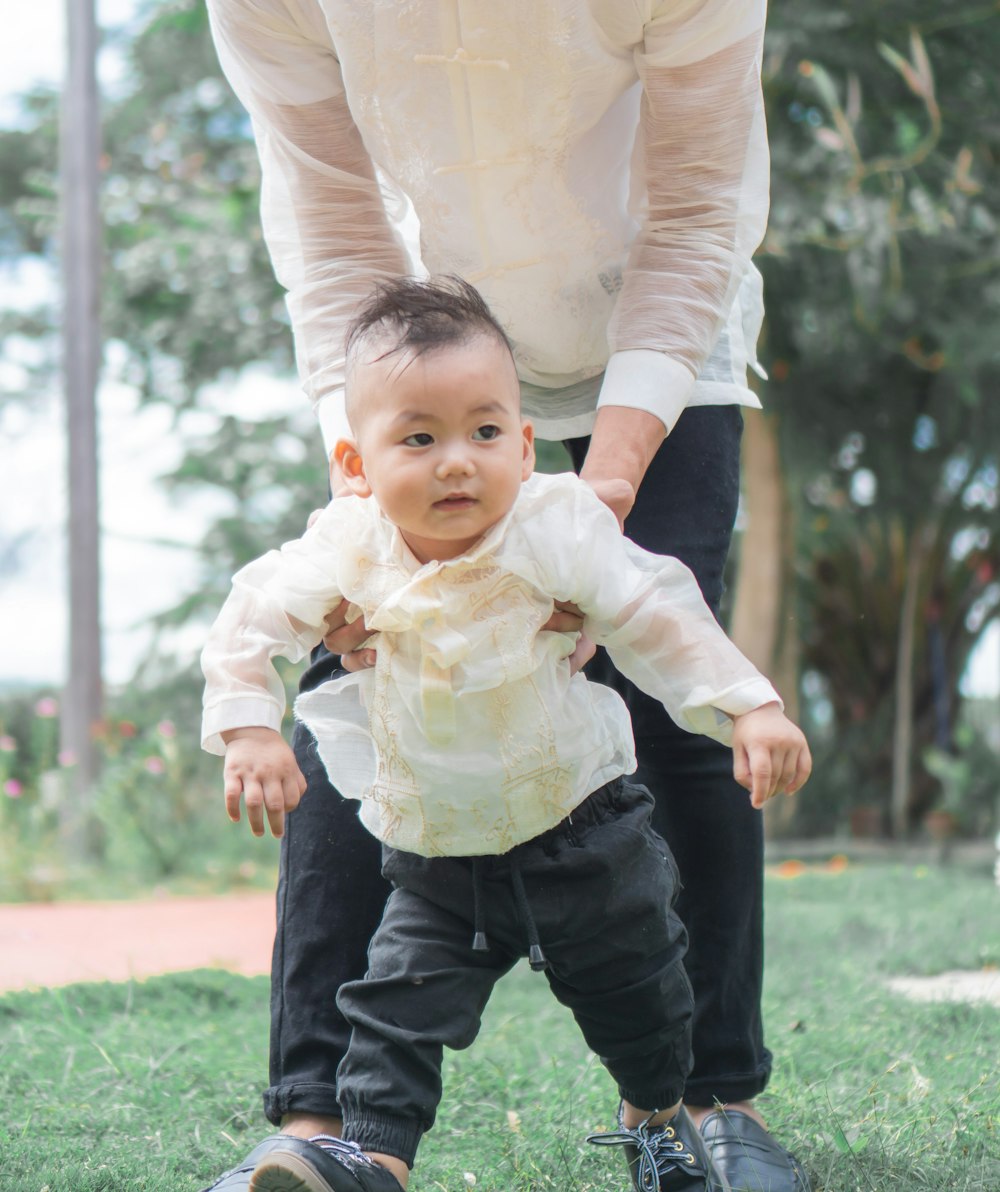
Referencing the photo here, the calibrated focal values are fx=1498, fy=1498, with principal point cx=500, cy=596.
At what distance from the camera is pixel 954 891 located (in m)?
4.95

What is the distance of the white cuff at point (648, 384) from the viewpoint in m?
1.78

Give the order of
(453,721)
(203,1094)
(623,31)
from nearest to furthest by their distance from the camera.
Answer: (453,721) < (623,31) < (203,1094)

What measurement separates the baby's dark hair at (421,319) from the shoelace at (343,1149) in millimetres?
833

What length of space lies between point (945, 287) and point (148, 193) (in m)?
4.52

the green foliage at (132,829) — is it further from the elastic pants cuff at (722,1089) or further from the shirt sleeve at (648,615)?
the shirt sleeve at (648,615)

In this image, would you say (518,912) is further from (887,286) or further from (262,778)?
(887,286)

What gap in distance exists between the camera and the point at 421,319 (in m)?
1.60

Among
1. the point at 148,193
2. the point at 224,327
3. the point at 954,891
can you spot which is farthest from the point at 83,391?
the point at 954,891

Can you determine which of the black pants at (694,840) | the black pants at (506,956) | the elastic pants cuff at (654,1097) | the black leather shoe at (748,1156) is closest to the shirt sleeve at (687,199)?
the black pants at (694,840)

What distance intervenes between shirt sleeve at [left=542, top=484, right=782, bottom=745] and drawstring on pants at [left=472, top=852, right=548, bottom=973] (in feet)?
0.80

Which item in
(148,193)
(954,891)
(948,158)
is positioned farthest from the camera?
(148,193)

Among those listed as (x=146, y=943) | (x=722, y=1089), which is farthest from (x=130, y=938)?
(x=722, y=1089)

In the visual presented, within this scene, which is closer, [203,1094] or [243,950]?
[203,1094]

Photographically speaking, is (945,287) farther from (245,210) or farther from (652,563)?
(652,563)
